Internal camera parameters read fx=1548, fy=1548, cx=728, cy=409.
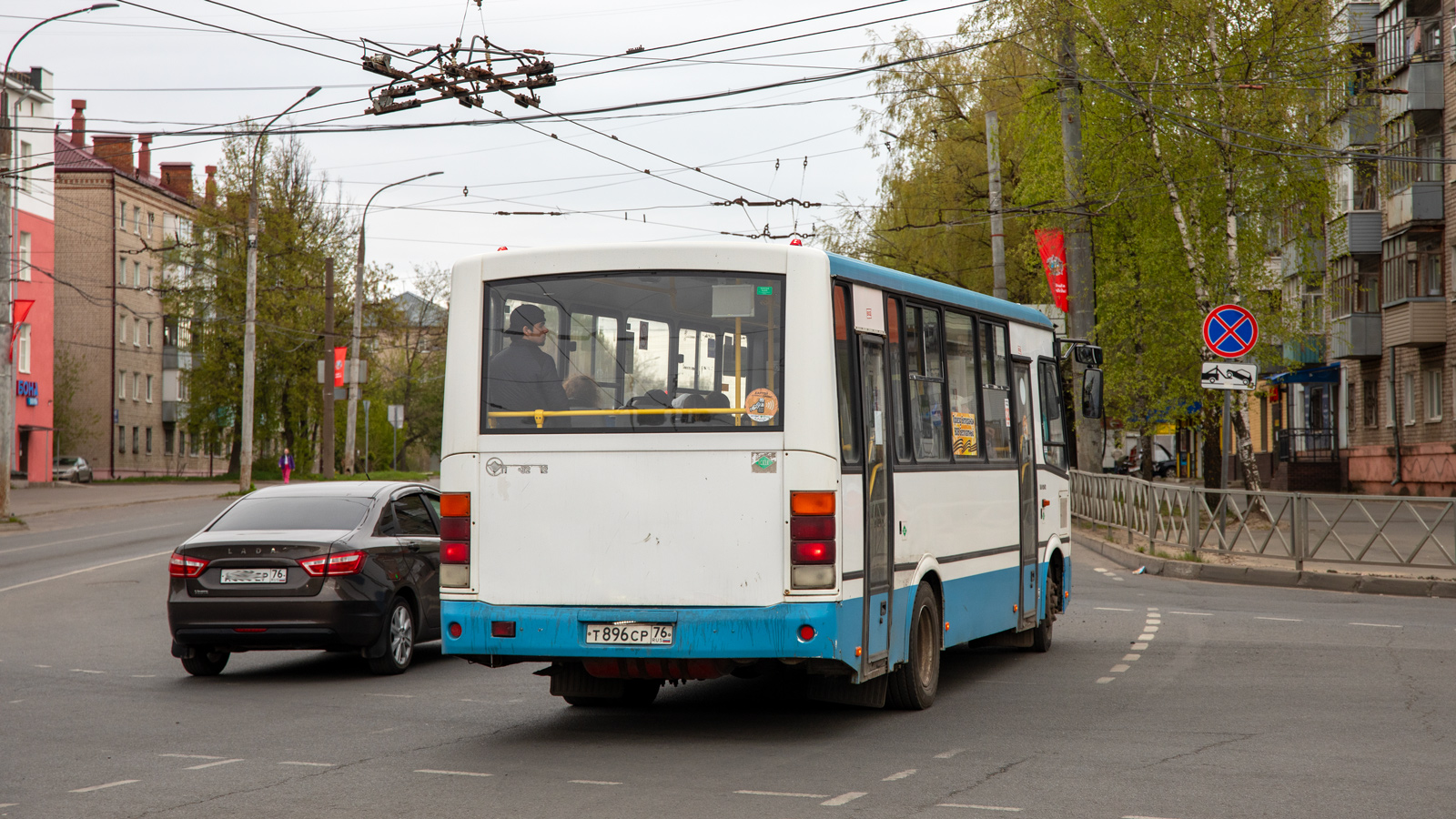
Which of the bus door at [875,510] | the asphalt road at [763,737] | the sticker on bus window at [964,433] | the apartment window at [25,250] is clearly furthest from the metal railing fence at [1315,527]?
the apartment window at [25,250]

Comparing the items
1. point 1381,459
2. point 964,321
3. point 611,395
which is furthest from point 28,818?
point 1381,459

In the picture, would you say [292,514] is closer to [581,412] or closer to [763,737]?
[581,412]

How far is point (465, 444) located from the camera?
902 centimetres

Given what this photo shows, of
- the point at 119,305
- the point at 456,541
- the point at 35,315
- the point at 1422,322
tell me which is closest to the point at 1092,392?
the point at 456,541

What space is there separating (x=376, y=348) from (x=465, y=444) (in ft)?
208

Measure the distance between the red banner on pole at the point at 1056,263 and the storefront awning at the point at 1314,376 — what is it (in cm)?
2670

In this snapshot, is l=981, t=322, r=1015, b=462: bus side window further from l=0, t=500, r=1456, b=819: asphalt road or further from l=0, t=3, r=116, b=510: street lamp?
l=0, t=3, r=116, b=510: street lamp

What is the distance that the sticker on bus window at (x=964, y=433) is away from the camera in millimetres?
10914


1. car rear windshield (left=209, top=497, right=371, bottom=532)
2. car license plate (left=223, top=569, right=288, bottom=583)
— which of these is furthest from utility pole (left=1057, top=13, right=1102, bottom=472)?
car license plate (left=223, top=569, right=288, bottom=583)

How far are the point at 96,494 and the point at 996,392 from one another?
42.2 m

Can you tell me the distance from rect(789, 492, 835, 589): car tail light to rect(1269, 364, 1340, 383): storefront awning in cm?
4761

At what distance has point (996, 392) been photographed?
1184 cm

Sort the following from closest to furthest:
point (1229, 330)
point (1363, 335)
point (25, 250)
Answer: point (1229, 330)
point (1363, 335)
point (25, 250)

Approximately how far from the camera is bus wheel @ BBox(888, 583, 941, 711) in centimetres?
988
